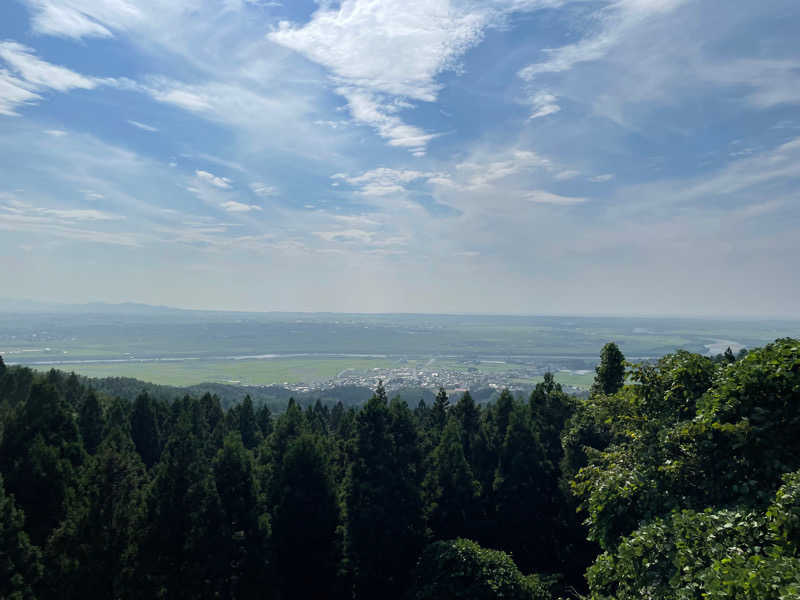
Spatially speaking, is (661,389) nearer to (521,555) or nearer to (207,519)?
(207,519)

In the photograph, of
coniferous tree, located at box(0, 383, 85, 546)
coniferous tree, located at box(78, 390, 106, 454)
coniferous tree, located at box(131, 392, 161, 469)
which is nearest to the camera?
coniferous tree, located at box(0, 383, 85, 546)

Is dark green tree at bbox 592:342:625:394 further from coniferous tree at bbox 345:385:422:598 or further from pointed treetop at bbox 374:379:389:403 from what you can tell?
pointed treetop at bbox 374:379:389:403

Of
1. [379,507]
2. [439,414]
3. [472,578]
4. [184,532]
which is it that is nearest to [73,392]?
[439,414]

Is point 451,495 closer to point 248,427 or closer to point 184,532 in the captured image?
point 184,532

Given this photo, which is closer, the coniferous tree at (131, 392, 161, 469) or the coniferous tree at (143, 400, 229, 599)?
the coniferous tree at (143, 400, 229, 599)

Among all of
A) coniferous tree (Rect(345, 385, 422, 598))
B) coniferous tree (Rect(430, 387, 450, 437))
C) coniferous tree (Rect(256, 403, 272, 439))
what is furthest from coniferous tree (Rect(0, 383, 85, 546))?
coniferous tree (Rect(430, 387, 450, 437))

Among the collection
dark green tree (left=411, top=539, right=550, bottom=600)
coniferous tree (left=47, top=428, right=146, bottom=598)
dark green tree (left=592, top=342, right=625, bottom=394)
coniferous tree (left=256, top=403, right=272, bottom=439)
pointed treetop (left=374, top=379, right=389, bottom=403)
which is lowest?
coniferous tree (left=256, top=403, right=272, bottom=439)

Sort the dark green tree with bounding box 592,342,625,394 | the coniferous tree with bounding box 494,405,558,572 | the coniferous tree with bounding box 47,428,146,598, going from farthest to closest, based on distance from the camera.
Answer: the coniferous tree with bounding box 494,405,558,572 → the dark green tree with bounding box 592,342,625,394 → the coniferous tree with bounding box 47,428,146,598

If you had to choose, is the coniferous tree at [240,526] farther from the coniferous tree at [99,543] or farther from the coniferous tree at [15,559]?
the coniferous tree at [15,559]

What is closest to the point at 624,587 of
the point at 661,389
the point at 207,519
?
the point at 661,389
